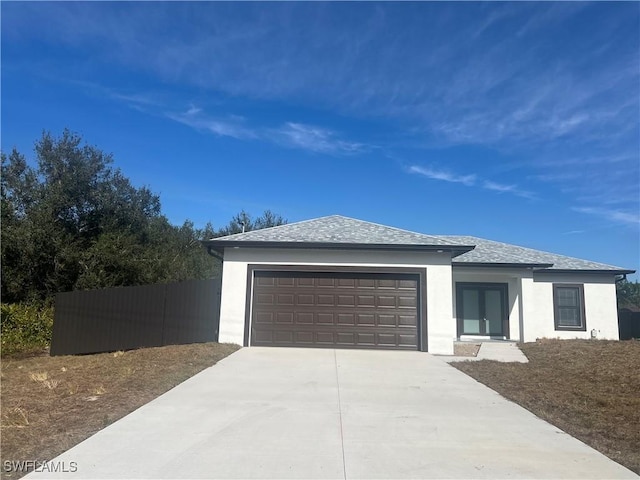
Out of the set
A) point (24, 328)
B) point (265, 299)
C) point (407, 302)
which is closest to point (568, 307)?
point (407, 302)

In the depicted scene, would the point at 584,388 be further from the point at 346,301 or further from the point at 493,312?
the point at 493,312

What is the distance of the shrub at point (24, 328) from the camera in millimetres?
13867

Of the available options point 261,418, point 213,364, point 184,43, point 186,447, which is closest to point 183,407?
point 261,418

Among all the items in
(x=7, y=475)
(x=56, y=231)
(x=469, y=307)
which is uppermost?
(x=56, y=231)

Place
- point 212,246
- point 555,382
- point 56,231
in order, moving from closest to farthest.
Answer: point 555,382 → point 212,246 → point 56,231

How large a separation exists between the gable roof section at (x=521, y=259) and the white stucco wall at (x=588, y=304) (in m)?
0.36

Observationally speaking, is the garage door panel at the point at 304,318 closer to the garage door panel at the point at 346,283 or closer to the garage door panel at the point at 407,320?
the garage door panel at the point at 346,283

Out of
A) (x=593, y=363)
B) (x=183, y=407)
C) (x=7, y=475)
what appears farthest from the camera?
(x=593, y=363)

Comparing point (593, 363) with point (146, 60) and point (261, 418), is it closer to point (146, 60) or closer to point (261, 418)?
point (261, 418)

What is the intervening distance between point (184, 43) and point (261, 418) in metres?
9.56

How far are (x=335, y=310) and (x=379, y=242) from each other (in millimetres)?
2340

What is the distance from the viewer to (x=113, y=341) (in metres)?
12.7

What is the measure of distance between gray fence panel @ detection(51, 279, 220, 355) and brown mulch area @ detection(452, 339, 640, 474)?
25.9ft

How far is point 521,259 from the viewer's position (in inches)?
679
